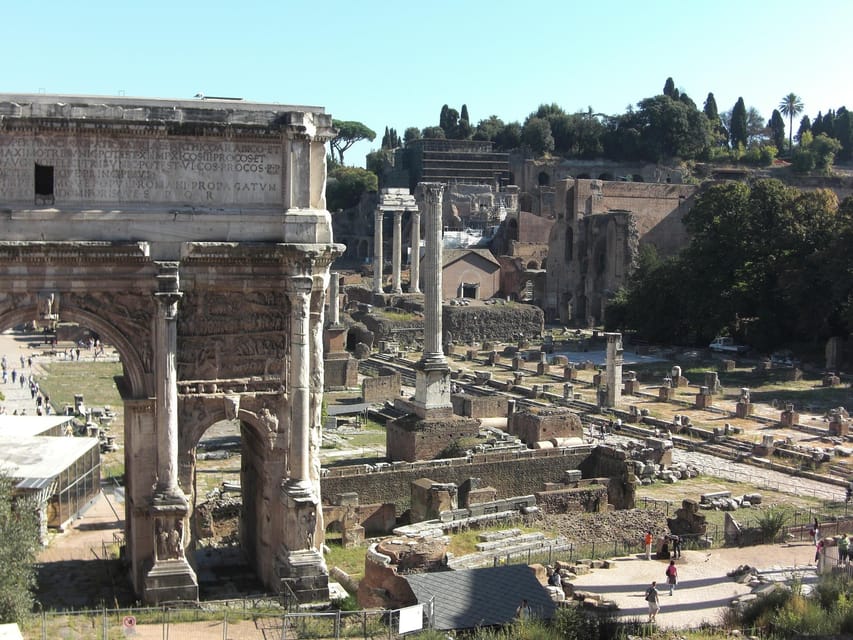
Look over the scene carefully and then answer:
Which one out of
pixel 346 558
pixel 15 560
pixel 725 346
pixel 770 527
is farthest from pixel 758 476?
pixel 725 346

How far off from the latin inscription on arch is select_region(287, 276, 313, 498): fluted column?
4.99 feet

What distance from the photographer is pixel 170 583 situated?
15.3 meters

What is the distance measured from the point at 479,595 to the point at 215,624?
370cm

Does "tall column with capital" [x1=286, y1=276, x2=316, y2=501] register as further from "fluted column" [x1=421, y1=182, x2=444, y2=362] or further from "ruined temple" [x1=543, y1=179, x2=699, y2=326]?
"ruined temple" [x1=543, y1=179, x2=699, y2=326]

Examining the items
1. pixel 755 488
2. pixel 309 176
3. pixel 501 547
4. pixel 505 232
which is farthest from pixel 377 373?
pixel 505 232

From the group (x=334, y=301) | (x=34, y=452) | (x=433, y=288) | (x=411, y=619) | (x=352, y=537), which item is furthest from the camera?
(x=334, y=301)

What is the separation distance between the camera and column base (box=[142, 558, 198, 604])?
15.2 m

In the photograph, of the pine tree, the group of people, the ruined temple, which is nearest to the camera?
the pine tree

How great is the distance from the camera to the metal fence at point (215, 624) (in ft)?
46.3

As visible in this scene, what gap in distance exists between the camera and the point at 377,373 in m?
49.4

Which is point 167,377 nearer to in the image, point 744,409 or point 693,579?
point 693,579

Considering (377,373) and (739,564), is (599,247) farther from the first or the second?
(739,564)

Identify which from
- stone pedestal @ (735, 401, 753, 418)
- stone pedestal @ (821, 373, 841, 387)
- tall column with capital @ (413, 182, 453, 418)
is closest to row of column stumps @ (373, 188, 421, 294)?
stone pedestal @ (821, 373, 841, 387)

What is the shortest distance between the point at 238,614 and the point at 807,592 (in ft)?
27.9
